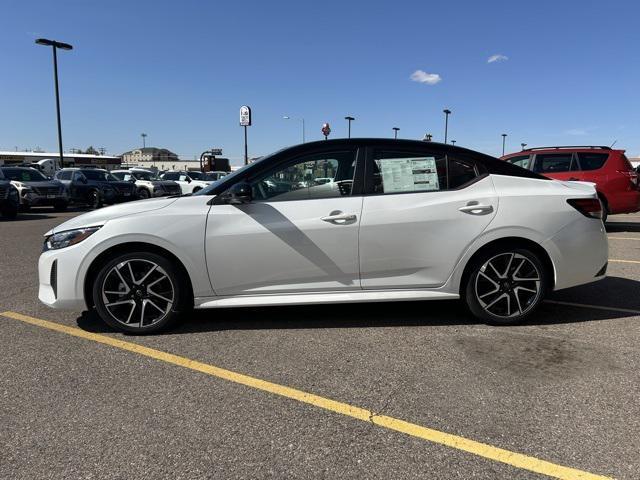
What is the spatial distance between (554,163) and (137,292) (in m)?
9.94

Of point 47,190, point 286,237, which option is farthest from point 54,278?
point 47,190

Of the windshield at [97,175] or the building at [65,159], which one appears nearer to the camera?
the windshield at [97,175]

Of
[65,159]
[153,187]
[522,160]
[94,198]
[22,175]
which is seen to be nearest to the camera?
[522,160]

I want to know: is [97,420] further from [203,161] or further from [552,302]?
[203,161]

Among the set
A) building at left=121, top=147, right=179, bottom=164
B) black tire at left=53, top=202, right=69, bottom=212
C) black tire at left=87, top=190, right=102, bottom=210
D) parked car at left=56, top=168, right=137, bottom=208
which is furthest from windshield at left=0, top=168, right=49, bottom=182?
building at left=121, top=147, right=179, bottom=164

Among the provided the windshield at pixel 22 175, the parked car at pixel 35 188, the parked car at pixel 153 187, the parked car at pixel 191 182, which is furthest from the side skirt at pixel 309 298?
the parked car at pixel 191 182

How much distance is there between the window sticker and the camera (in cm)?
418

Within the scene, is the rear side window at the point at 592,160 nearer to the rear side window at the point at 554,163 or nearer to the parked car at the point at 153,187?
the rear side window at the point at 554,163

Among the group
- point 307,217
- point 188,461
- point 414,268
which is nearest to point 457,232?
point 414,268

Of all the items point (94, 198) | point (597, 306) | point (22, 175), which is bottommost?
point (597, 306)

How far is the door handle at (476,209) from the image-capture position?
4117mm

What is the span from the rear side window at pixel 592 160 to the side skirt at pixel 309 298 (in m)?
8.42

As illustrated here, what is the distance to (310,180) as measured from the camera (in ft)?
13.5

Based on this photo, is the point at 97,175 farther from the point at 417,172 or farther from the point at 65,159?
the point at 65,159
